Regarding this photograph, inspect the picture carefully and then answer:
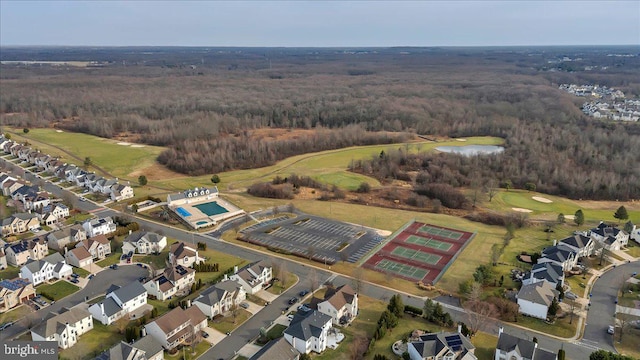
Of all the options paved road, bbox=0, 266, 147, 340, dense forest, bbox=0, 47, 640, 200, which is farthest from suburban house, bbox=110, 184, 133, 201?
paved road, bbox=0, 266, 147, 340

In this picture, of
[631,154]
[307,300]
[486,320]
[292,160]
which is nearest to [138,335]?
[307,300]

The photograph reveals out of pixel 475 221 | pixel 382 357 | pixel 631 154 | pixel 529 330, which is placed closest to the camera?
pixel 382 357

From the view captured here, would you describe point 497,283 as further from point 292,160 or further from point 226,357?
point 292,160

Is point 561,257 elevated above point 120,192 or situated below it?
below

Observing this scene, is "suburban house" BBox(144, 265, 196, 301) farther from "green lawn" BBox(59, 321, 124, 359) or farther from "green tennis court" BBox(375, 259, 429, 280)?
"green tennis court" BBox(375, 259, 429, 280)

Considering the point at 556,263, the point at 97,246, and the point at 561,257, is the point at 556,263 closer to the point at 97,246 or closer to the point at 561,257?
the point at 561,257

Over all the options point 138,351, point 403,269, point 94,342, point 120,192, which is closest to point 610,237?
point 403,269

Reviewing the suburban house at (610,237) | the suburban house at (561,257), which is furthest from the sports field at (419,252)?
the suburban house at (610,237)
